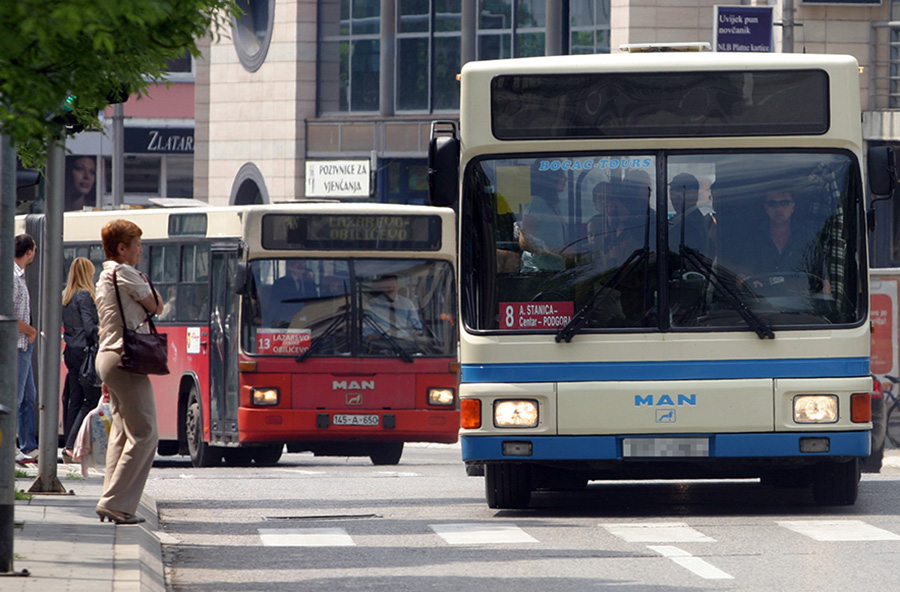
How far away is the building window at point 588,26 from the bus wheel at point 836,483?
25310mm

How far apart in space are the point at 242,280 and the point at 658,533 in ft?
27.3

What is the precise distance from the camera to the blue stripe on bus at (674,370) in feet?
36.0

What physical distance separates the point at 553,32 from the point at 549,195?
26.4 meters

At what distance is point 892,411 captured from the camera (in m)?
20.0

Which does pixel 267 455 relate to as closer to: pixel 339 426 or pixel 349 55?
pixel 339 426

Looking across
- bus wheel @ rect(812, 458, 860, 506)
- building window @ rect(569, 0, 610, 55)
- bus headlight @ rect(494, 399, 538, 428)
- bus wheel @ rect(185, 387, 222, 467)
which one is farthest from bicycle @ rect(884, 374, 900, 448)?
building window @ rect(569, 0, 610, 55)

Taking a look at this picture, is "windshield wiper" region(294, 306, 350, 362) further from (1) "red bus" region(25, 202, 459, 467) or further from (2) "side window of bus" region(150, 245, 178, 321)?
(2) "side window of bus" region(150, 245, 178, 321)

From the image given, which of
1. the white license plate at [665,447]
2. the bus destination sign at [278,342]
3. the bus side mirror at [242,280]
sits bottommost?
the white license plate at [665,447]

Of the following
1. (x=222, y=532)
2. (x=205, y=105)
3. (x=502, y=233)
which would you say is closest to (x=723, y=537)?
(x=502, y=233)

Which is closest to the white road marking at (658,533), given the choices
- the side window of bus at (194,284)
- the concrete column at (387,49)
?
the side window of bus at (194,284)

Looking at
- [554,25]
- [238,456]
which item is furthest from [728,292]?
[554,25]

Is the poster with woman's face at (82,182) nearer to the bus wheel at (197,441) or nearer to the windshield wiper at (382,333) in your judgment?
the bus wheel at (197,441)

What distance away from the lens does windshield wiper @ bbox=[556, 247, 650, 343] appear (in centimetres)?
1104

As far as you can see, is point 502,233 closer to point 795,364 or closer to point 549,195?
point 549,195
